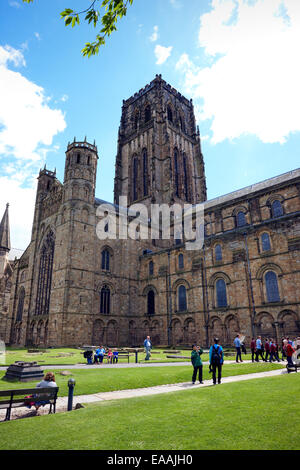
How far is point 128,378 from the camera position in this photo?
1227 centimetres

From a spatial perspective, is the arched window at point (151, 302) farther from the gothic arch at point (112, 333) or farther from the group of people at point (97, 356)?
the group of people at point (97, 356)

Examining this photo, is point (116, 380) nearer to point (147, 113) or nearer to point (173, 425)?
point (173, 425)

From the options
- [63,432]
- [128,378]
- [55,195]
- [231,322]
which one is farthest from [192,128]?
[63,432]

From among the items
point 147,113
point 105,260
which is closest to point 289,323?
point 105,260

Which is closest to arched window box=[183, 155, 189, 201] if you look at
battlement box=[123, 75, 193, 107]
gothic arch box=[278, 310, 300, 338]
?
battlement box=[123, 75, 193, 107]

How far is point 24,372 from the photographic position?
11.5 metres

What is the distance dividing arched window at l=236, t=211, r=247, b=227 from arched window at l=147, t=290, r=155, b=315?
1464 centimetres

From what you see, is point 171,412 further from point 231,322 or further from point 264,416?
point 231,322

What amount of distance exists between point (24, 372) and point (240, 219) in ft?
94.9

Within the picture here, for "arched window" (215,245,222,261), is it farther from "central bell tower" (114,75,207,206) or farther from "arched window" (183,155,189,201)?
"arched window" (183,155,189,201)

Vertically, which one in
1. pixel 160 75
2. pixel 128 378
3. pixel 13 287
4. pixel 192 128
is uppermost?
pixel 160 75

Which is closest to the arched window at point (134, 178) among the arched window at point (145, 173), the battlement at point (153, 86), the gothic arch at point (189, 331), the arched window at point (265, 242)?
the arched window at point (145, 173)

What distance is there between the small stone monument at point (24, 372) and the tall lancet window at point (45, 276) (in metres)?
25.7
